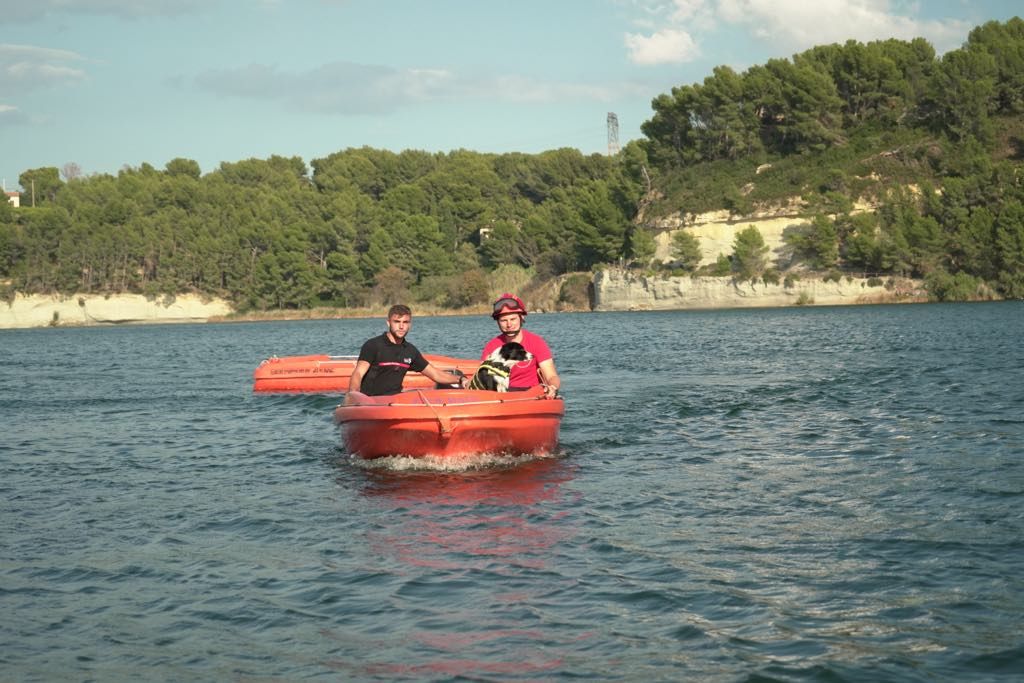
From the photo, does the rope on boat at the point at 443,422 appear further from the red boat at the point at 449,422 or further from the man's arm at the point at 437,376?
the man's arm at the point at 437,376

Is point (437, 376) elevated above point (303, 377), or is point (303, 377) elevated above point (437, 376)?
point (437, 376)

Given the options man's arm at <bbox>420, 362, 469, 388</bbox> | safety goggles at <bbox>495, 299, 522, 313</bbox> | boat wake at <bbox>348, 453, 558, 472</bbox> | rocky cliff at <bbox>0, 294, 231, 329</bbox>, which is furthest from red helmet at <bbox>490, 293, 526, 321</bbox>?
rocky cliff at <bbox>0, 294, 231, 329</bbox>

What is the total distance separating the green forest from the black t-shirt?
2558 inches

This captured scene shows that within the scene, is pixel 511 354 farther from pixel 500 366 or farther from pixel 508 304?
pixel 508 304

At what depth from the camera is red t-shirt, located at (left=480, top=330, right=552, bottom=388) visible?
1418 centimetres

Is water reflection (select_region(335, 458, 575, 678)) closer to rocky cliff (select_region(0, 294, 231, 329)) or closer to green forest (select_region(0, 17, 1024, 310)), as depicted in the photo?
green forest (select_region(0, 17, 1024, 310))

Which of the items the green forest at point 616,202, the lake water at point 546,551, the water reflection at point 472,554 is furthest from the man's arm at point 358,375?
the green forest at point 616,202

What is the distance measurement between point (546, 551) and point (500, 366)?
4978 mm

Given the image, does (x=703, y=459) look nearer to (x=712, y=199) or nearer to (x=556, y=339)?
(x=556, y=339)

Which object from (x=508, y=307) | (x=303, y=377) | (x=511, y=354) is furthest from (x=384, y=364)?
(x=303, y=377)

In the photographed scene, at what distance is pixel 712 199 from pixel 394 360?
73.2 metres

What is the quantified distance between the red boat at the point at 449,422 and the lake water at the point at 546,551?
0.34m

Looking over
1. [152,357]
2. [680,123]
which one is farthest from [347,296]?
[152,357]

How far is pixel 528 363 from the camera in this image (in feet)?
46.5
